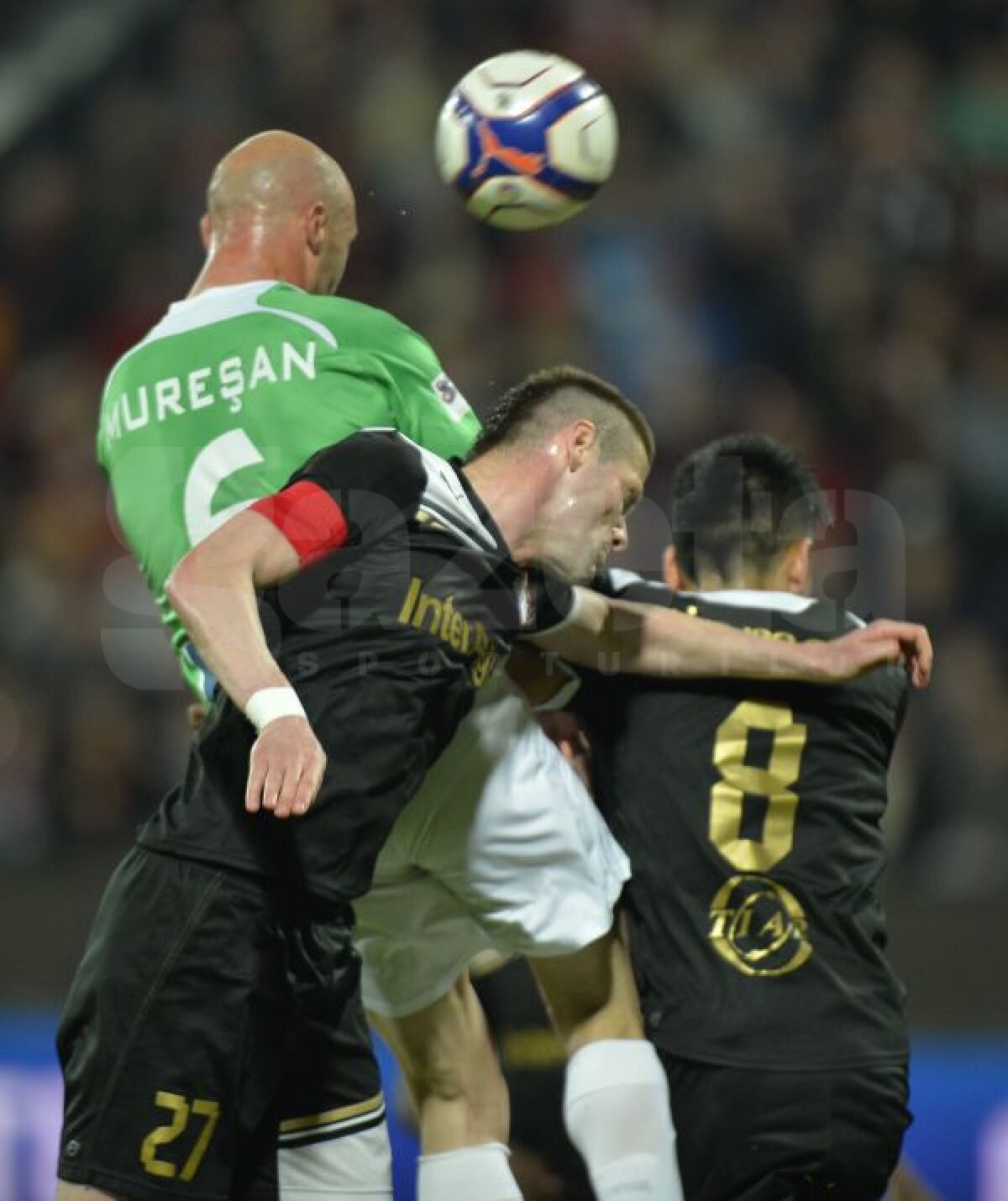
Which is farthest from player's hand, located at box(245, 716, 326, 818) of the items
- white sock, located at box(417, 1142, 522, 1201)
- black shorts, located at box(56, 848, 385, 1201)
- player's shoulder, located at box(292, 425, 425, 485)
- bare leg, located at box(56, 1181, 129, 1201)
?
white sock, located at box(417, 1142, 522, 1201)

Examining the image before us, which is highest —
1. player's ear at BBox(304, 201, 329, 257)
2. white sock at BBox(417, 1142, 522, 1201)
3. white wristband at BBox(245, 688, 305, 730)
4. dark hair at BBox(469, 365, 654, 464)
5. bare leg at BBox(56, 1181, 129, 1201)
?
player's ear at BBox(304, 201, 329, 257)

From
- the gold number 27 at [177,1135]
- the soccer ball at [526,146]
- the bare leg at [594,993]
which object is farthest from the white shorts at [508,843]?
the soccer ball at [526,146]

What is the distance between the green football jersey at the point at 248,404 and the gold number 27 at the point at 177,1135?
1.13 meters

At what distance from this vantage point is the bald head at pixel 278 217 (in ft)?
14.5

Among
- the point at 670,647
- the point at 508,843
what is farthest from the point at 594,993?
the point at 670,647

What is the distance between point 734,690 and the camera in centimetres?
391

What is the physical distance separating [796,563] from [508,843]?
2.63 ft

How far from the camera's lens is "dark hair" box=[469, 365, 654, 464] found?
374 centimetres

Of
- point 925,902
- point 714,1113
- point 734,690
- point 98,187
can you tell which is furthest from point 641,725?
point 98,187

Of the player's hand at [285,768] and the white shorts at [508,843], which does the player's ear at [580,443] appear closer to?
the white shorts at [508,843]

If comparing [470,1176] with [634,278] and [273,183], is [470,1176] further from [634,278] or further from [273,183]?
[634,278]

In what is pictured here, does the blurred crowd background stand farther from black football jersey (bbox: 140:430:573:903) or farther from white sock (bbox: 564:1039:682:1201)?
black football jersey (bbox: 140:430:573:903)

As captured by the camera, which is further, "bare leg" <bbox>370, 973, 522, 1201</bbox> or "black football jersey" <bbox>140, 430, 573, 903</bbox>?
"bare leg" <bbox>370, 973, 522, 1201</bbox>

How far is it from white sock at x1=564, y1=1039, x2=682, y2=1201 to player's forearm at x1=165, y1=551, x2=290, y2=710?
1.11 meters
